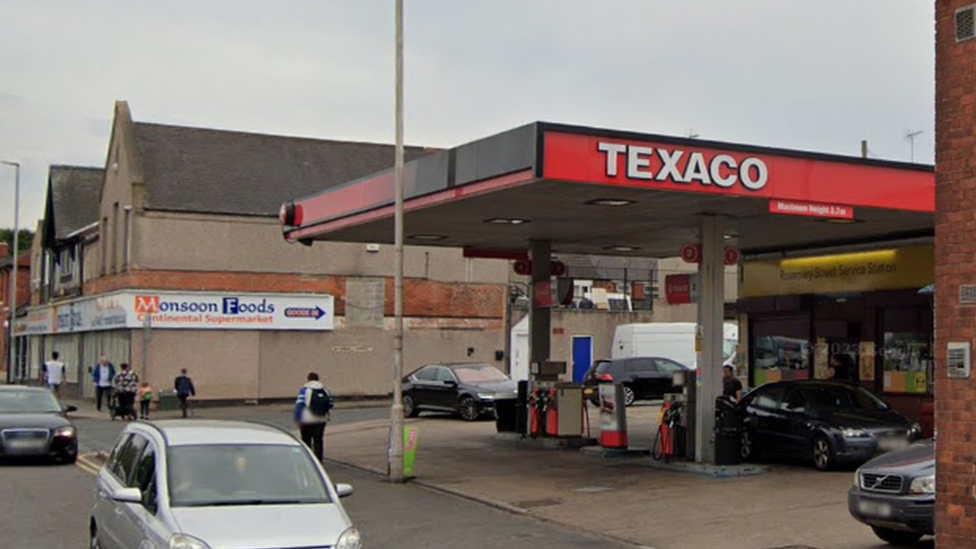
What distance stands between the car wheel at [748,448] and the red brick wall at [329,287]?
22.5 meters

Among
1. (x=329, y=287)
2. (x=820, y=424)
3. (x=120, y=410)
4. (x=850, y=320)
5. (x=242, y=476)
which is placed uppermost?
(x=329, y=287)

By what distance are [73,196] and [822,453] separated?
41385 mm

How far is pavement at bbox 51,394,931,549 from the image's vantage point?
525 inches

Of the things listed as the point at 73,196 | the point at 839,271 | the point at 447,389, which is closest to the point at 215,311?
the point at 447,389

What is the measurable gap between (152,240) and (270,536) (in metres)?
31.6

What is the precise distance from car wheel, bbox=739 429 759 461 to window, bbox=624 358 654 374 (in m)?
15.3

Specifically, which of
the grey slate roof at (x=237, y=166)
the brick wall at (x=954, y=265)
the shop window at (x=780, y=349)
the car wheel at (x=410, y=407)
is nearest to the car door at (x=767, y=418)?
the shop window at (x=780, y=349)

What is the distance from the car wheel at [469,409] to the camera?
30.7 metres

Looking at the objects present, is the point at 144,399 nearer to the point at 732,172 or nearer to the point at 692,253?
the point at 692,253

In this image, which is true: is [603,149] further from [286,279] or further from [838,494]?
[286,279]

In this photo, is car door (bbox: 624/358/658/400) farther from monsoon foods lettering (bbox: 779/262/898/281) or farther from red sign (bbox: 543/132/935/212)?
Result: red sign (bbox: 543/132/935/212)

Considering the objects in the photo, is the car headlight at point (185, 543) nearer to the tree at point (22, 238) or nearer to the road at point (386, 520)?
the road at point (386, 520)

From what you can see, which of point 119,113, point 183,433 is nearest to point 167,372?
point 119,113

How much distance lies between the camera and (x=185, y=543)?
8.32 metres
